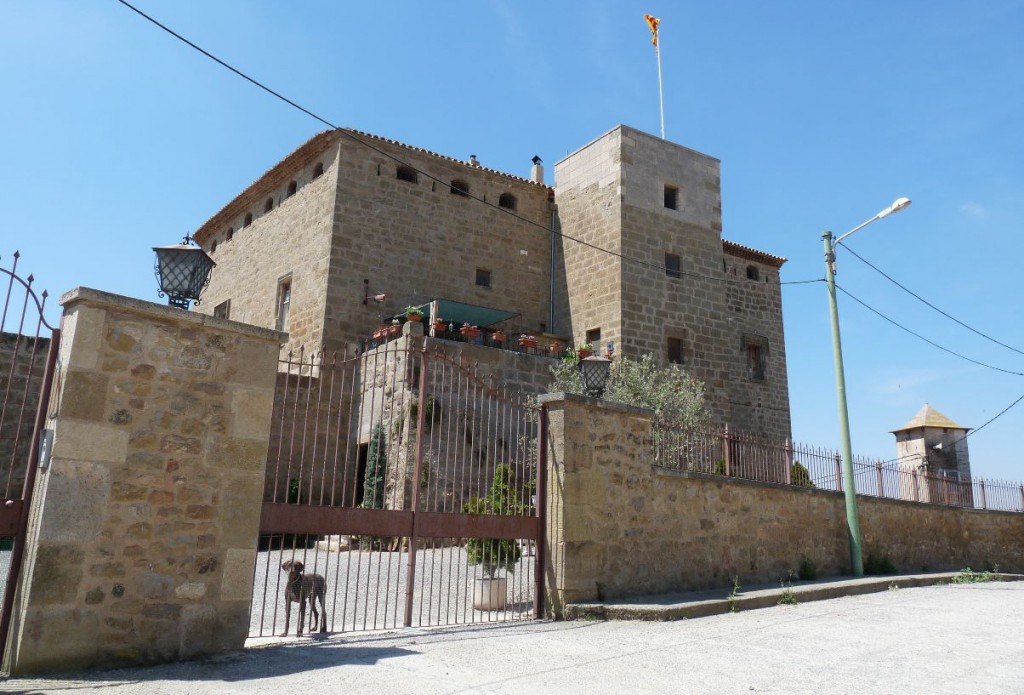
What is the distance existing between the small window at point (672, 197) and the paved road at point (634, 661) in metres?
15.4

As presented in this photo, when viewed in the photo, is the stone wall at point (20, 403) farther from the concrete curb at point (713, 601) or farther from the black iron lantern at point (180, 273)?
the concrete curb at point (713, 601)

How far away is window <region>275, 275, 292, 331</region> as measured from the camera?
20906 mm

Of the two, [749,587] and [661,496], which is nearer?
[661,496]

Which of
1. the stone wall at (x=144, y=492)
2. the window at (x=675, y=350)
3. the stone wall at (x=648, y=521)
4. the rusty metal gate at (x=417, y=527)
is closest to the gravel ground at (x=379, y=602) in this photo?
the rusty metal gate at (x=417, y=527)

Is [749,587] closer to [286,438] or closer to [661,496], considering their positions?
[661,496]

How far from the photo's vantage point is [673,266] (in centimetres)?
2131

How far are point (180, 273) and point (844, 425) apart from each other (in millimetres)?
10622

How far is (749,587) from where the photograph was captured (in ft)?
32.7

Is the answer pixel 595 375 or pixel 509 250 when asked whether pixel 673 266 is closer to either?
pixel 509 250

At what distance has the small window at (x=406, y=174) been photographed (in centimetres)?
2053

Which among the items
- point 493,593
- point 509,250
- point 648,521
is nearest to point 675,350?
point 509,250

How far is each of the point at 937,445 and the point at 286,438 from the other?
21.0 metres

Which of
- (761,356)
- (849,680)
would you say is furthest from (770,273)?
(849,680)

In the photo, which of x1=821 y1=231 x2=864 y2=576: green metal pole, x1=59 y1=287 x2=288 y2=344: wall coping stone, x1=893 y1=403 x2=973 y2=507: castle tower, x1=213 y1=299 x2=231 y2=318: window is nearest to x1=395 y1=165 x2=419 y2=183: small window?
x1=213 y1=299 x2=231 y2=318: window
